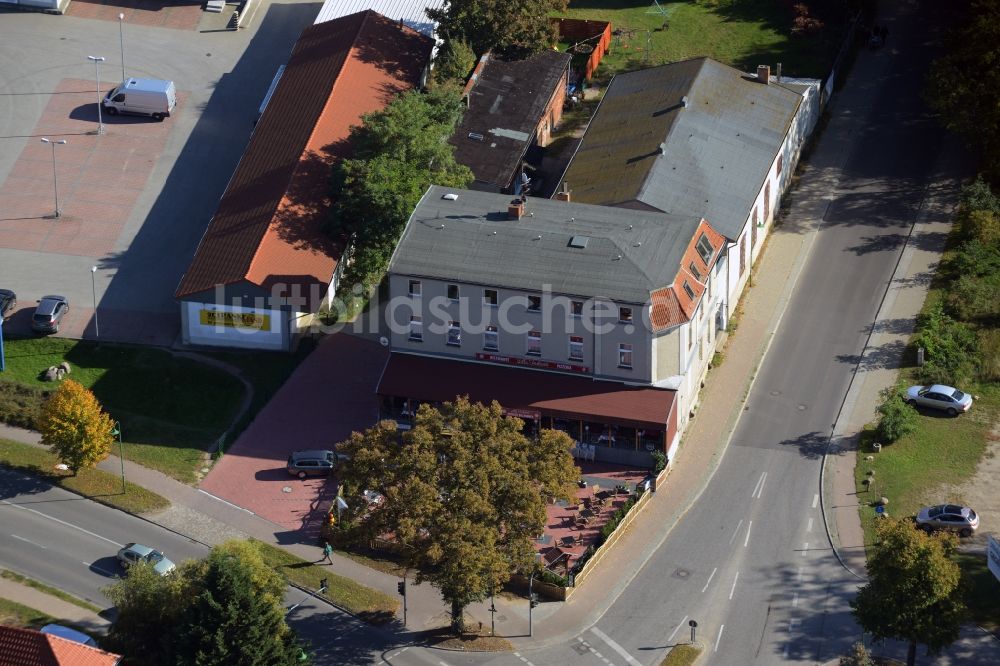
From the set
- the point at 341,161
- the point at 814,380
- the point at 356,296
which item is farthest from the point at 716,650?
the point at 341,161

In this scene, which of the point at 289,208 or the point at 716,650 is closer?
the point at 716,650

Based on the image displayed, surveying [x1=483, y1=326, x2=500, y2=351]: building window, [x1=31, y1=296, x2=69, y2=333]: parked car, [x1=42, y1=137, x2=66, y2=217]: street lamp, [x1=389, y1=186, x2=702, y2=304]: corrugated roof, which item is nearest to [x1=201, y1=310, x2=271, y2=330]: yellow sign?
[x1=31, y1=296, x2=69, y2=333]: parked car

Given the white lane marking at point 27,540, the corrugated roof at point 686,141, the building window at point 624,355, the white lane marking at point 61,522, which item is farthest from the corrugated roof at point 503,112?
the white lane marking at point 27,540

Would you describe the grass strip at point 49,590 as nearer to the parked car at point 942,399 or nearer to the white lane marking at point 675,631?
the white lane marking at point 675,631

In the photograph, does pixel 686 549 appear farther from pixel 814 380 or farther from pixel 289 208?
pixel 289 208

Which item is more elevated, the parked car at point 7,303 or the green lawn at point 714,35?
the green lawn at point 714,35

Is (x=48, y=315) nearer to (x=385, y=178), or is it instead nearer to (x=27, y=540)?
(x=27, y=540)
